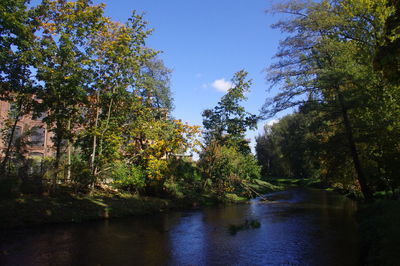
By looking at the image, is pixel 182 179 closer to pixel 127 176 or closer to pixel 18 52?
pixel 127 176

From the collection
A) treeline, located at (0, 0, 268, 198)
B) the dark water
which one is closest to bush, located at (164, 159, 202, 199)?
treeline, located at (0, 0, 268, 198)

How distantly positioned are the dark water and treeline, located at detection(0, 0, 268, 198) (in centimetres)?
579

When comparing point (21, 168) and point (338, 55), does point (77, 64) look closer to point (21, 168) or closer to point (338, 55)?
point (21, 168)

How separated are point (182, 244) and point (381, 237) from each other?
7.25 metres

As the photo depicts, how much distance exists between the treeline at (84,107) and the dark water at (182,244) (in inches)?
228

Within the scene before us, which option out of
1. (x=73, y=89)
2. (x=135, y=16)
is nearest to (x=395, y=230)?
(x=73, y=89)

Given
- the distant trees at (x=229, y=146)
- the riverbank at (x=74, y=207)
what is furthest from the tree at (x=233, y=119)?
the riverbank at (x=74, y=207)

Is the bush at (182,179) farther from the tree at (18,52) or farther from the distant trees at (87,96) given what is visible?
the tree at (18,52)

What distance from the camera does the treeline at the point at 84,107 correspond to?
17859 mm

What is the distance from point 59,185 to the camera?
20.0 meters

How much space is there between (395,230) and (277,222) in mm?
9200

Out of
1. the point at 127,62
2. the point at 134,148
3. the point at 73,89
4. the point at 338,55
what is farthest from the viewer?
the point at 134,148

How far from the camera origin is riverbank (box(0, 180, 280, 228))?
15.0 m

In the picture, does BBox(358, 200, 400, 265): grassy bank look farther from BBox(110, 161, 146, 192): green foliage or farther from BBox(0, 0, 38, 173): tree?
BBox(0, 0, 38, 173): tree
